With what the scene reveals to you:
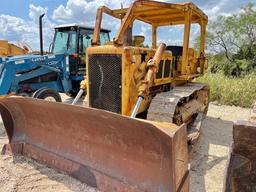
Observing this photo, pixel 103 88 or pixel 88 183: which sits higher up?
pixel 103 88

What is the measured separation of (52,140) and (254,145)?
100 inches

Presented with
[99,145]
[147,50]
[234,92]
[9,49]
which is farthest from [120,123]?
[9,49]

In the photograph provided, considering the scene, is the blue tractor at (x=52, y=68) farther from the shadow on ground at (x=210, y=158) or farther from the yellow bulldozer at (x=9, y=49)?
the shadow on ground at (x=210, y=158)

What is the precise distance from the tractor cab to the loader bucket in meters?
3.78

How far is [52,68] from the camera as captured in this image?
6.87m

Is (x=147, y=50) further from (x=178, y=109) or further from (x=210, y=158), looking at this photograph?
(x=210, y=158)

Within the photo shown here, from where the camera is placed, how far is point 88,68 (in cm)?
405

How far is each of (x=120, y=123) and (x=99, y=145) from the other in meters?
0.56

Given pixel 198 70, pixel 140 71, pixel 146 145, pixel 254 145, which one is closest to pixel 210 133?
pixel 198 70

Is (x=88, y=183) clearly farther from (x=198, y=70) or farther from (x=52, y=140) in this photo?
(x=198, y=70)

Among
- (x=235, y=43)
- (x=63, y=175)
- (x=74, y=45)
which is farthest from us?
(x=235, y=43)

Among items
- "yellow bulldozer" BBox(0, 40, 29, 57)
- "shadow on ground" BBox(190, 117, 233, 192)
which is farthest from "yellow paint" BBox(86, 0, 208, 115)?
"yellow bulldozer" BBox(0, 40, 29, 57)

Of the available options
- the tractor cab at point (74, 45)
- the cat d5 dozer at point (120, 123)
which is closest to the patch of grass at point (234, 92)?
the cat d5 dozer at point (120, 123)

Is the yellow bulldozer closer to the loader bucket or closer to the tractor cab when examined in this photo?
the tractor cab
